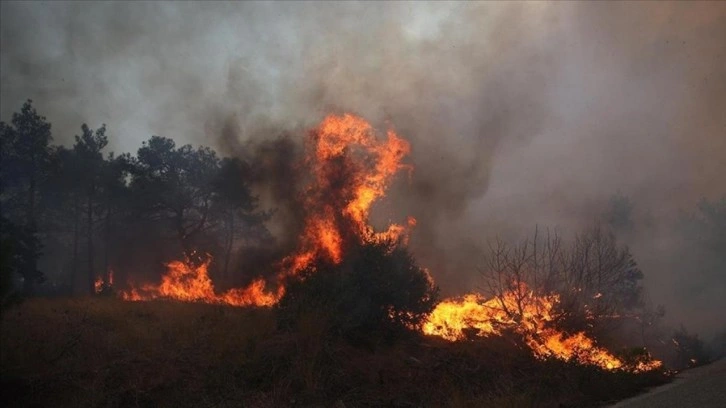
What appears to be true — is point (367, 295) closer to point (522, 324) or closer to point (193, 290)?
point (522, 324)

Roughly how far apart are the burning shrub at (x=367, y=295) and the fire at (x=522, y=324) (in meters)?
1.39

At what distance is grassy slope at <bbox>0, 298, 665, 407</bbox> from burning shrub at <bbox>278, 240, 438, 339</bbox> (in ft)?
2.59

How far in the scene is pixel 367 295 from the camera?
16094mm

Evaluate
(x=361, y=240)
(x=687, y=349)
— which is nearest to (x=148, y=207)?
(x=361, y=240)

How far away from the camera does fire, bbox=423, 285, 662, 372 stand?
15.8m

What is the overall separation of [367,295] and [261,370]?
14.9 ft

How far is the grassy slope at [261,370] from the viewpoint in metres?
11.2

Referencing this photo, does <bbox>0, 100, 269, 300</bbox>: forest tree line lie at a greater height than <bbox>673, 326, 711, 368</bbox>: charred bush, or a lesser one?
greater

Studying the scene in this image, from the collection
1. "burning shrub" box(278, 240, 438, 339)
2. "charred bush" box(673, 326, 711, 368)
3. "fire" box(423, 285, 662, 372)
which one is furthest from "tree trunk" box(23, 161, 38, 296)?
"charred bush" box(673, 326, 711, 368)

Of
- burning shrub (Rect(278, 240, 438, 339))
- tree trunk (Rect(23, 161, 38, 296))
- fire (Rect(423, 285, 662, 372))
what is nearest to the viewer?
burning shrub (Rect(278, 240, 438, 339))

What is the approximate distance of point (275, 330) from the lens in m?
15.9

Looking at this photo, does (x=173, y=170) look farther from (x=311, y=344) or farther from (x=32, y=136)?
(x=311, y=344)

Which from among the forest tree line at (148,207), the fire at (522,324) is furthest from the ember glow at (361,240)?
the forest tree line at (148,207)

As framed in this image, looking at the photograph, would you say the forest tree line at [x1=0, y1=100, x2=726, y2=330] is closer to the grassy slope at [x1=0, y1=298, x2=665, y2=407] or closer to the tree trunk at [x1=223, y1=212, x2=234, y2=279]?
the tree trunk at [x1=223, y1=212, x2=234, y2=279]
